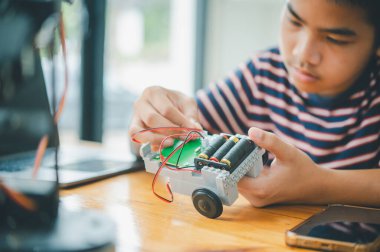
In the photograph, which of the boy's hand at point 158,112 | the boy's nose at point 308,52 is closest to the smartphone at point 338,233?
the boy's hand at point 158,112

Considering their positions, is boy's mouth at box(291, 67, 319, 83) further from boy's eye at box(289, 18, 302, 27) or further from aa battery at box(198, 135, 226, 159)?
aa battery at box(198, 135, 226, 159)

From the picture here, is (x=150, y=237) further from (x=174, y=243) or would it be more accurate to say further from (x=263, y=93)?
(x=263, y=93)

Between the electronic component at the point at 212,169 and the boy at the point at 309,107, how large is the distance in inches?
1.1

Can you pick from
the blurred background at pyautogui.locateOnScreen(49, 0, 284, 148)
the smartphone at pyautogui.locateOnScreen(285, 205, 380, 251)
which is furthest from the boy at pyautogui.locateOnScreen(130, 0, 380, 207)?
the blurred background at pyautogui.locateOnScreen(49, 0, 284, 148)

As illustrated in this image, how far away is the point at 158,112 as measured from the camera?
2.90 ft

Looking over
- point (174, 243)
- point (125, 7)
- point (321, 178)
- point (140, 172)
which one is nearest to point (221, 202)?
point (174, 243)

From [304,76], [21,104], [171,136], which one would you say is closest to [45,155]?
[21,104]

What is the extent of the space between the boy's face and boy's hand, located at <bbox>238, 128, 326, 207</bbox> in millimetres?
281

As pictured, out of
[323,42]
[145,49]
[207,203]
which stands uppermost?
[323,42]

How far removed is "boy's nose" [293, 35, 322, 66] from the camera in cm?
92

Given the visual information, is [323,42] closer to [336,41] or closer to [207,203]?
[336,41]

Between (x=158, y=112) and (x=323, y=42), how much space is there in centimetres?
38

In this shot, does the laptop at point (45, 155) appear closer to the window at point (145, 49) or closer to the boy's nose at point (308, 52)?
the boy's nose at point (308, 52)

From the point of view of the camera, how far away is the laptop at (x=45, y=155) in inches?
31.1
